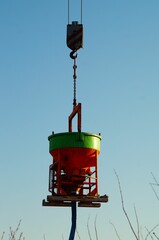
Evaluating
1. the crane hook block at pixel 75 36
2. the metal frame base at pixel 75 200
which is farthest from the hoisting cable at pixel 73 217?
the crane hook block at pixel 75 36

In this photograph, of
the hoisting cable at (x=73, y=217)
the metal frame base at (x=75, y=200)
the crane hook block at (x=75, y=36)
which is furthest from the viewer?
the crane hook block at (x=75, y=36)

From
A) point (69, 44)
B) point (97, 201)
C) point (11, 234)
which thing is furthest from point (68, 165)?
point (11, 234)

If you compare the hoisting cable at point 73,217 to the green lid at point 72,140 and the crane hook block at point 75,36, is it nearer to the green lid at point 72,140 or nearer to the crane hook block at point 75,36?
the green lid at point 72,140

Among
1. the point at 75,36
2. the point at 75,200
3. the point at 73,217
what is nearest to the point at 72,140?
the point at 75,200

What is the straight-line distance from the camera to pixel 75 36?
1952cm

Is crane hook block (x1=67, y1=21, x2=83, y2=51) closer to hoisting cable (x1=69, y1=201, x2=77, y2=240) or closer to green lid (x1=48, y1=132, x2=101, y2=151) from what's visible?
green lid (x1=48, y1=132, x2=101, y2=151)

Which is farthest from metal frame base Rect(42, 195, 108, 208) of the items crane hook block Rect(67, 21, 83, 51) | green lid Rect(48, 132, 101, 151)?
crane hook block Rect(67, 21, 83, 51)

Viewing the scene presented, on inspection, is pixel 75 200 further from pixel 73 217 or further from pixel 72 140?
pixel 72 140

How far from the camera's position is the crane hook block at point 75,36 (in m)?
19.5

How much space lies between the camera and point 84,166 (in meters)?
18.5

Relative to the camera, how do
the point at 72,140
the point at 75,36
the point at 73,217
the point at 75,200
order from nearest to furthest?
the point at 75,200 → the point at 72,140 → the point at 73,217 → the point at 75,36

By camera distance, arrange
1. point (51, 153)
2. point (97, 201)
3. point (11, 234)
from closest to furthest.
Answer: point (11, 234) < point (97, 201) < point (51, 153)

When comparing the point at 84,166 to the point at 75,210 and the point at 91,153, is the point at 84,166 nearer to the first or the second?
the point at 91,153

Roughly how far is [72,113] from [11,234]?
35.9 ft
